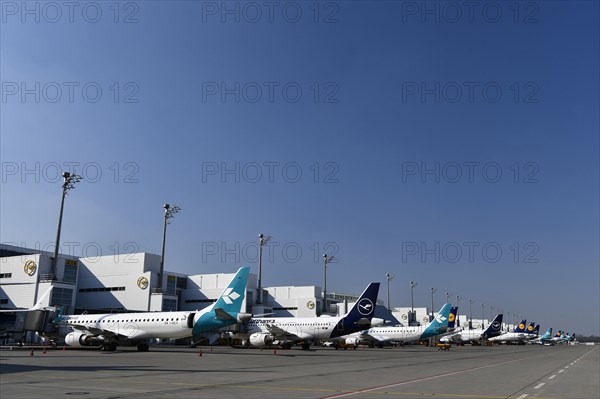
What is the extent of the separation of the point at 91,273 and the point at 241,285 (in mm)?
54098

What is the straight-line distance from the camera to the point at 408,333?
3182 inches

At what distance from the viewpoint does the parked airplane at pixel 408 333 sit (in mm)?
78375

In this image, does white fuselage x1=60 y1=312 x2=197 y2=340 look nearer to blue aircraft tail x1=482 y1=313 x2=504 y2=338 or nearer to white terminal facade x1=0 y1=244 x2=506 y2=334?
white terminal facade x1=0 y1=244 x2=506 y2=334

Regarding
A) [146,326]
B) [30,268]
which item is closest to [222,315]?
[146,326]

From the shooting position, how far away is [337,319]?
58406mm

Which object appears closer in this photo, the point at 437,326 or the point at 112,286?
the point at 437,326

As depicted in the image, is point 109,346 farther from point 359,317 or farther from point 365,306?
point 365,306

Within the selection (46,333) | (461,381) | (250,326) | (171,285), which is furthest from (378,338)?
(461,381)

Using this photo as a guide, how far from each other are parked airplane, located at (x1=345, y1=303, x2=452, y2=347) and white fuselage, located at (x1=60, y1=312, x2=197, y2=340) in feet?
122

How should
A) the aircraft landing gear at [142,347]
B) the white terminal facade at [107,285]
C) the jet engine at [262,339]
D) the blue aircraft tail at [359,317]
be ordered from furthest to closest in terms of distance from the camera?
the white terminal facade at [107,285] < the blue aircraft tail at [359,317] < the jet engine at [262,339] < the aircraft landing gear at [142,347]

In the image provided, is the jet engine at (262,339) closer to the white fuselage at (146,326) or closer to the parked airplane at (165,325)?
the parked airplane at (165,325)

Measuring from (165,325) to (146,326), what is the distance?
2212mm

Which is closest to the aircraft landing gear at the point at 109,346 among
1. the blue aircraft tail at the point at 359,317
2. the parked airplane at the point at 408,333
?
the blue aircraft tail at the point at 359,317

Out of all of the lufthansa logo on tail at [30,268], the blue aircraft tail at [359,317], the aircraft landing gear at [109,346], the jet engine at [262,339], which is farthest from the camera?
the lufthansa logo on tail at [30,268]
